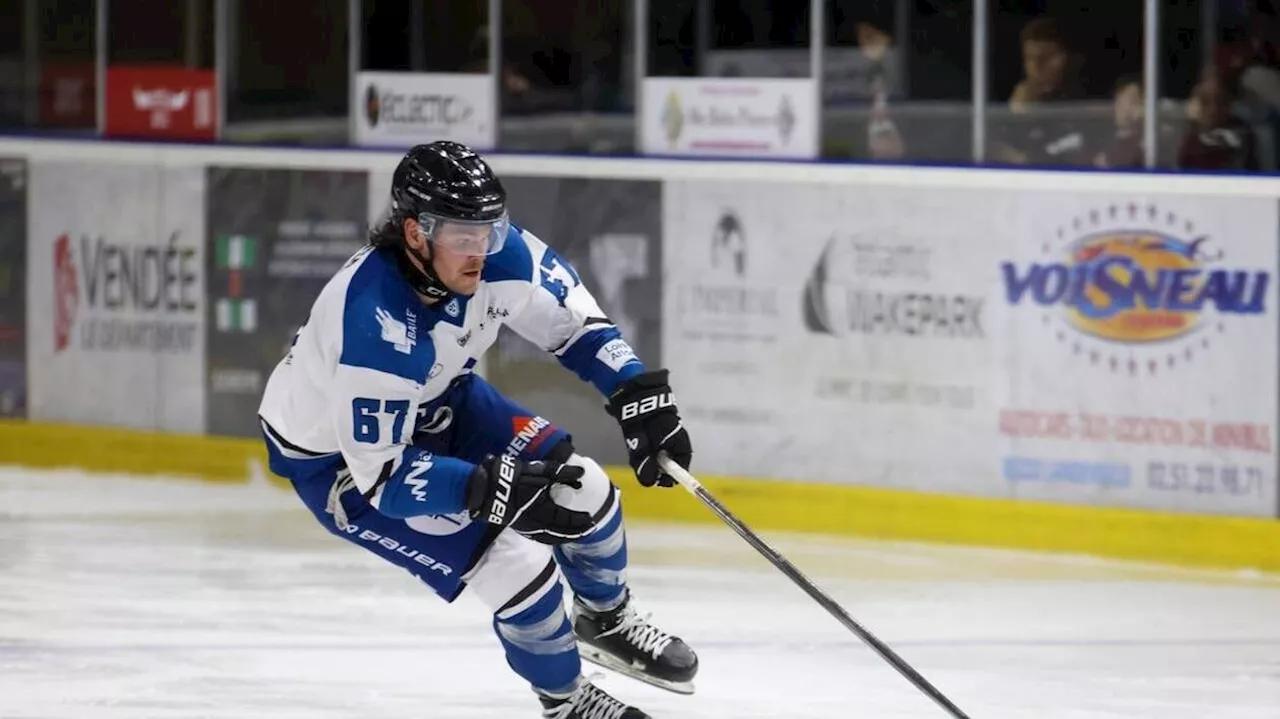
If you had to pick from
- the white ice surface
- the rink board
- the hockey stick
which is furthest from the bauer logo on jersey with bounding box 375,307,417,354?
the rink board

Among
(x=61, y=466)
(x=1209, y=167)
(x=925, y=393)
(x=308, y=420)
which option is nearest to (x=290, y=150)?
(x=61, y=466)

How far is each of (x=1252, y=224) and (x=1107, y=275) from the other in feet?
1.45

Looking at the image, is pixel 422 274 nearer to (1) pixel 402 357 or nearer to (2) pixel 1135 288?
(1) pixel 402 357

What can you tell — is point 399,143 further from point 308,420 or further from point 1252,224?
point 308,420

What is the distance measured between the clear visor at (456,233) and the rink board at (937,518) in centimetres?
307

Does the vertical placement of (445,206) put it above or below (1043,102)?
below

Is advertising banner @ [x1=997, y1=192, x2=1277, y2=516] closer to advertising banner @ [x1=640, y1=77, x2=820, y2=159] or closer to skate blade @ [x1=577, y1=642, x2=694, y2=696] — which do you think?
advertising banner @ [x1=640, y1=77, x2=820, y2=159]

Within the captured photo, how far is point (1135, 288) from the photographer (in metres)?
7.10

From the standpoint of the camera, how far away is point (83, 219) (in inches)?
350

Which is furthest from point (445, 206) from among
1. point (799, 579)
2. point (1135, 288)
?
point (1135, 288)

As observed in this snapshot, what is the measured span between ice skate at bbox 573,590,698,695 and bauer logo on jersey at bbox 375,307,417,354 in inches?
29.6

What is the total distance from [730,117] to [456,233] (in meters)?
3.54

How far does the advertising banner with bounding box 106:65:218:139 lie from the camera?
29.2 ft

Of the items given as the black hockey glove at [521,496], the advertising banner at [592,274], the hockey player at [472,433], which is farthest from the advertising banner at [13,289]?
the black hockey glove at [521,496]
